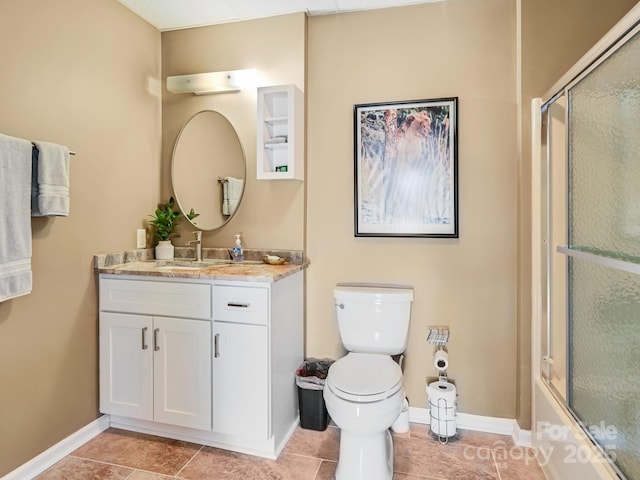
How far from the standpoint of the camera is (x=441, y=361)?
212cm

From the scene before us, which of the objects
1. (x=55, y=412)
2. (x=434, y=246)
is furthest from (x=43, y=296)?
(x=434, y=246)

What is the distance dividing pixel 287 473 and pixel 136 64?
8.12ft

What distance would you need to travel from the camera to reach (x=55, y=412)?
1923 millimetres

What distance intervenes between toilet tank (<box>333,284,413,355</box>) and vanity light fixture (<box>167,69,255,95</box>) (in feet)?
4.72

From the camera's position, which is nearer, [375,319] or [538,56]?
[538,56]

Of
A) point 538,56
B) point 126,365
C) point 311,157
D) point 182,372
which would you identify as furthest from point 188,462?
point 538,56

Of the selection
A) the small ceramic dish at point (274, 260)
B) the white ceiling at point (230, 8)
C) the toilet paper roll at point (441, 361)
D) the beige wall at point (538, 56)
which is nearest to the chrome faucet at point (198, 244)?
the small ceramic dish at point (274, 260)

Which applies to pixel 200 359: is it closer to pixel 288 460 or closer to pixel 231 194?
pixel 288 460

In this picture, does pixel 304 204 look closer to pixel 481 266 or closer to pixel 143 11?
pixel 481 266

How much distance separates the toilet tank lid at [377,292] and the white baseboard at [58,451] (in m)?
1.50

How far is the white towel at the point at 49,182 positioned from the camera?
1729 millimetres

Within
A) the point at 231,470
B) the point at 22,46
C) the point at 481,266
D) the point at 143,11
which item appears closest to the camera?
the point at 22,46

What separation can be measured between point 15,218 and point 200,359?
1029 mm

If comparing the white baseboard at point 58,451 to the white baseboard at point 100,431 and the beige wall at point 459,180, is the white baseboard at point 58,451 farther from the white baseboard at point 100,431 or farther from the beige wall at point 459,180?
the beige wall at point 459,180
